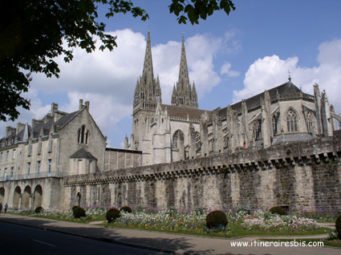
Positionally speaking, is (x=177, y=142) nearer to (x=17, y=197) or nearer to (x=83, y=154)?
(x=83, y=154)

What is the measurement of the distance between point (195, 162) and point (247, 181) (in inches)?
189

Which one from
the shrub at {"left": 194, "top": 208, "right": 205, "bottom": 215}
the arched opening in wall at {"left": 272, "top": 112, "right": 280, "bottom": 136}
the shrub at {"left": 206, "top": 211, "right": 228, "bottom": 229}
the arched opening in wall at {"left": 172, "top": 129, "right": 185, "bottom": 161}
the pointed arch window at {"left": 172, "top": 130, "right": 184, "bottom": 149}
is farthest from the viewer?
the pointed arch window at {"left": 172, "top": 130, "right": 184, "bottom": 149}

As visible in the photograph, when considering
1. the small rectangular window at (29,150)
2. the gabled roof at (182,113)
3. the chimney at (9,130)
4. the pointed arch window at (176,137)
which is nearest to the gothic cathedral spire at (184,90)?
the gabled roof at (182,113)

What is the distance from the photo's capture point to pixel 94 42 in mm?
8320

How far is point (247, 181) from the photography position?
69.1 feet

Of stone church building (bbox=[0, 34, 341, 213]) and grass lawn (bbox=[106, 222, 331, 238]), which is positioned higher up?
stone church building (bbox=[0, 34, 341, 213])

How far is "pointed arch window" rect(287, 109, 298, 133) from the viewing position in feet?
144

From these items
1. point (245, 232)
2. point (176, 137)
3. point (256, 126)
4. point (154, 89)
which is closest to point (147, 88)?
point (154, 89)

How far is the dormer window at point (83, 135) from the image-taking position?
4612 cm

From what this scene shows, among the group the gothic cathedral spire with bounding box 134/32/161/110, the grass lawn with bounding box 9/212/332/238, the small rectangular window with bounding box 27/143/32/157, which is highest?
the gothic cathedral spire with bounding box 134/32/161/110

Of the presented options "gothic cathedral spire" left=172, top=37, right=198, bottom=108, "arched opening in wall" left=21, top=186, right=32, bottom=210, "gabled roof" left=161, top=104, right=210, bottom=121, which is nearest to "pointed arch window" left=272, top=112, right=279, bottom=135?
"gabled roof" left=161, top=104, right=210, bottom=121

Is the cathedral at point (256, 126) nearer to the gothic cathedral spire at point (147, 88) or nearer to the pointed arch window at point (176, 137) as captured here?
the pointed arch window at point (176, 137)

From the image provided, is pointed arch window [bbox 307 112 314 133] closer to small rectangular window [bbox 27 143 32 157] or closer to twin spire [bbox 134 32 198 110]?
small rectangular window [bbox 27 143 32 157]

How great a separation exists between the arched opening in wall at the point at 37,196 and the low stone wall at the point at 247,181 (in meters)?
16.5
